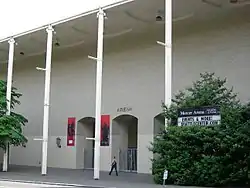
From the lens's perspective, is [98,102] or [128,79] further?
[128,79]

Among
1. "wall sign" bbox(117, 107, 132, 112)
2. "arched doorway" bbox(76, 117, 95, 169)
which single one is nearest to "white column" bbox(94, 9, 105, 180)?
"wall sign" bbox(117, 107, 132, 112)

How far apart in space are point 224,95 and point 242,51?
20.0 ft

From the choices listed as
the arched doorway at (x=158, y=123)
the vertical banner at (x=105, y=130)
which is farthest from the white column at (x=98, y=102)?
the vertical banner at (x=105, y=130)

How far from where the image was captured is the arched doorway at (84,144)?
34188 mm

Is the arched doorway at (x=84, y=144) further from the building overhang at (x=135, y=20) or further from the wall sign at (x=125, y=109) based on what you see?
the building overhang at (x=135, y=20)

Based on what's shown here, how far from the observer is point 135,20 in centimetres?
2917

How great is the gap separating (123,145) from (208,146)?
1388 cm

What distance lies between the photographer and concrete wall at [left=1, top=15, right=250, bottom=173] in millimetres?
26812

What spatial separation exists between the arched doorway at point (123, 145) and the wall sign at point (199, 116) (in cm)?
1092

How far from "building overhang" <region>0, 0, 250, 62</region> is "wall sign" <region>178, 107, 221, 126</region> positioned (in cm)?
807

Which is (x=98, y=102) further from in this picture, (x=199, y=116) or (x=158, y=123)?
(x=158, y=123)

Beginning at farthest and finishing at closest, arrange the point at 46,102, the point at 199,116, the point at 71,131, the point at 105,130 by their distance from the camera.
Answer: the point at 71,131 < the point at 105,130 < the point at 46,102 < the point at 199,116

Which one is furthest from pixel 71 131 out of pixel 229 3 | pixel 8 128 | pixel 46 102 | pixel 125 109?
pixel 229 3

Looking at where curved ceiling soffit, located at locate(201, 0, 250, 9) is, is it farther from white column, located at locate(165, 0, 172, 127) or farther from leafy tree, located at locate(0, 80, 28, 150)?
leafy tree, located at locate(0, 80, 28, 150)
